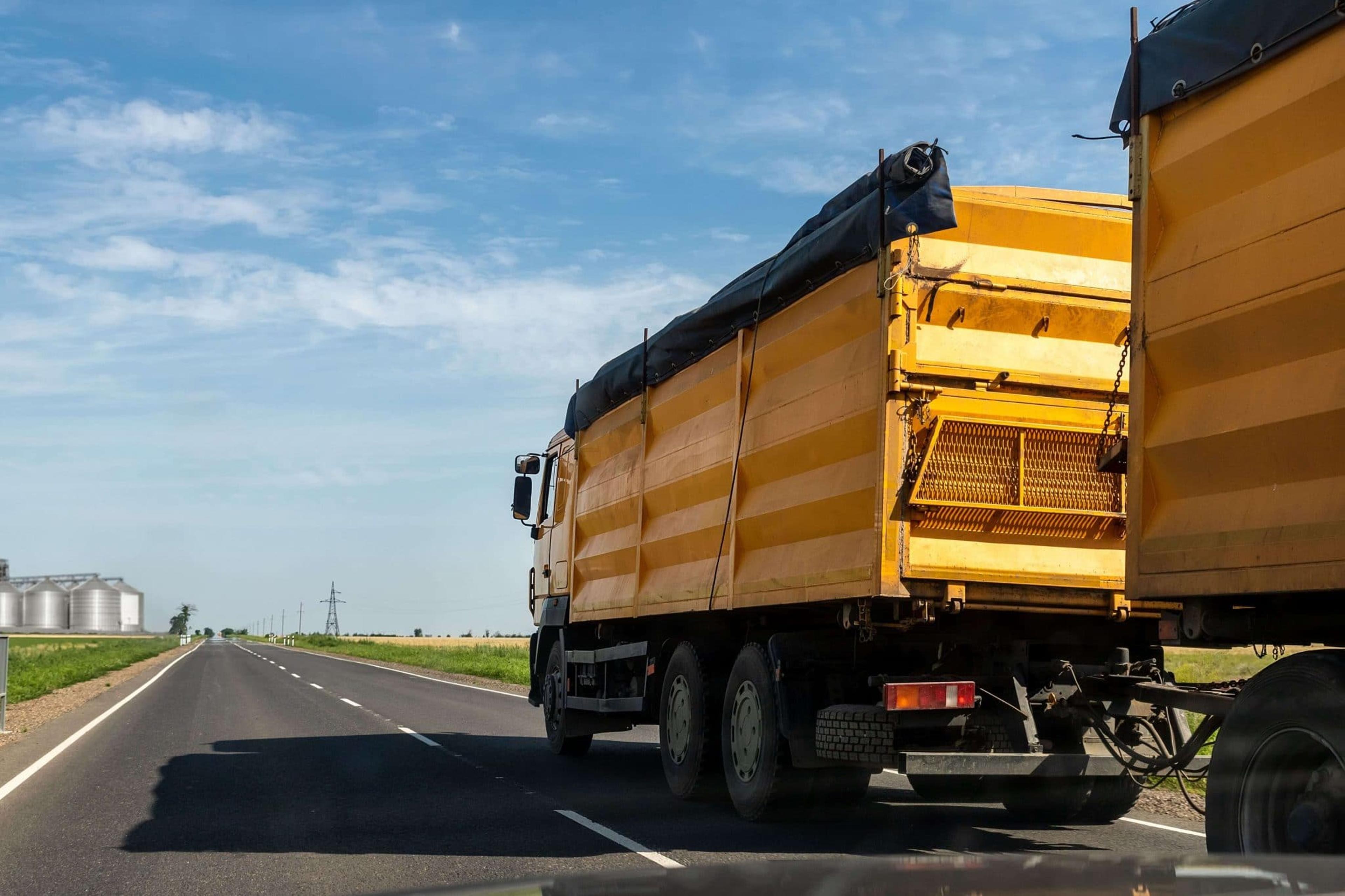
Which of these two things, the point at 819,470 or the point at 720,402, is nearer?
the point at 819,470

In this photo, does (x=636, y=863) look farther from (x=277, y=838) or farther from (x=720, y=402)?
(x=720, y=402)

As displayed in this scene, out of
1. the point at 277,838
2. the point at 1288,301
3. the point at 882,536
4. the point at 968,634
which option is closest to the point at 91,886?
the point at 277,838

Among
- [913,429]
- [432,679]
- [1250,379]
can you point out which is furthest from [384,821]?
[432,679]

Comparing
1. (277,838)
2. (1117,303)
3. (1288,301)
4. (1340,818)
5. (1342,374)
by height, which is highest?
(1117,303)

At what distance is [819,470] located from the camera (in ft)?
24.8

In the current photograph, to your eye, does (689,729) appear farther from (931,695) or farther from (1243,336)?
(1243,336)

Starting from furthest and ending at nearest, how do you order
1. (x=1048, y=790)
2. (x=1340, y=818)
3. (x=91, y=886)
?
(x=1048, y=790) → (x=91, y=886) → (x=1340, y=818)

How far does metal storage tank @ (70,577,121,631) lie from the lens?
188 meters

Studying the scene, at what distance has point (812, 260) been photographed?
7.79 m

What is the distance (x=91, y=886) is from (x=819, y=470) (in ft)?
14.5

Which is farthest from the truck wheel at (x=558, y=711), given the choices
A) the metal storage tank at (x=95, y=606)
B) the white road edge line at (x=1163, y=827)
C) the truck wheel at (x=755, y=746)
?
the metal storage tank at (x=95, y=606)

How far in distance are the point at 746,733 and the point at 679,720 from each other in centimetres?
129

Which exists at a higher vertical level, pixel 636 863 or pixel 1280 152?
pixel 1280 152

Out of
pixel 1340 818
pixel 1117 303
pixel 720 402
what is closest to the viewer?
pixel 1340 818
